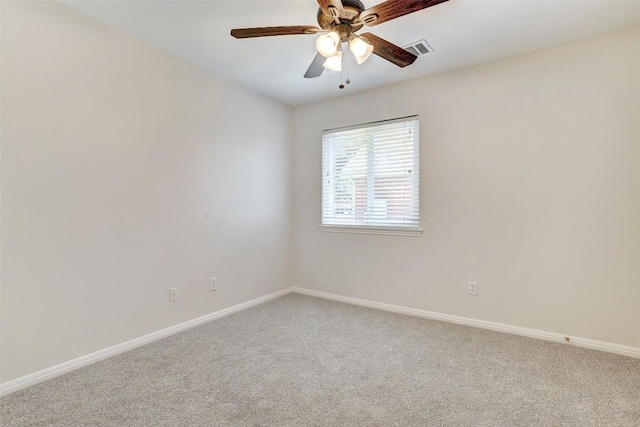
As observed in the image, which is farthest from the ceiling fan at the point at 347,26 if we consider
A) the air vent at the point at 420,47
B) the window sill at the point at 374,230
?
the window sill at the point at 374,230

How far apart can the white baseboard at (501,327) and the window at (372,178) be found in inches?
31.1

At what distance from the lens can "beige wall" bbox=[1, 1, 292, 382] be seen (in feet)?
6.26

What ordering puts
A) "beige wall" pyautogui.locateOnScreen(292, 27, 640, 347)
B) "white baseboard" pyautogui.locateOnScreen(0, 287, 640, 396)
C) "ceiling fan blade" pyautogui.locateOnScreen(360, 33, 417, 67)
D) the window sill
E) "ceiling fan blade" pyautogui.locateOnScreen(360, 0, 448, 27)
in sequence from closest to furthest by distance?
"ceiling fan blade" pyautogui.locateOnScreen(360, 0, 448, 27) < "ceiling fan blade" pyautogui.locateOnScreen(360, 33, 417, 67) < "white baseboard" pyautogui.locateOnScreen(0, 287, 640, 396) < "beige wall" pyautogui.locateOnScreen(292, 27, 640, 347) < the window sill

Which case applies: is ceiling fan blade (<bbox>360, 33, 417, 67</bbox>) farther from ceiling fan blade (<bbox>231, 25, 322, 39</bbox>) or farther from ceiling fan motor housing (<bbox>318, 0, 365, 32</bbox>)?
ceiling fan blade (<bbox>231, 25, 322, 39</bbox>)

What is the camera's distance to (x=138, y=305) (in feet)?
8.20

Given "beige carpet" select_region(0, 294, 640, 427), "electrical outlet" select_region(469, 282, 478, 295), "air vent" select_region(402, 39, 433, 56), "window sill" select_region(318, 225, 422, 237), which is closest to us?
"beige carpet" select_region(0, 294, 640, 427)

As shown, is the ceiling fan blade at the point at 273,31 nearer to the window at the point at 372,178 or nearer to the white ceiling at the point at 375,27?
the white ceiling at the point at 375,27

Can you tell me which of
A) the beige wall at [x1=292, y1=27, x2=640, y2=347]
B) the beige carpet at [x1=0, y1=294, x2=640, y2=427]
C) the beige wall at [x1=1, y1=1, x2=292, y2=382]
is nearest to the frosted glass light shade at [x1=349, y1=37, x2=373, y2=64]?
the beige wall at [x1=292, y1=27, x2=640, y2=347]

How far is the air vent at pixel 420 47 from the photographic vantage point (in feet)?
8.13

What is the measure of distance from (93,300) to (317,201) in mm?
2421

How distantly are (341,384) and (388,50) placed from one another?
208cm

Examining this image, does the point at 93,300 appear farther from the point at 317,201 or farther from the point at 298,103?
the point at 298,103

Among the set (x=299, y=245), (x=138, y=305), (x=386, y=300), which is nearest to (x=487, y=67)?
(x=386, y=300)

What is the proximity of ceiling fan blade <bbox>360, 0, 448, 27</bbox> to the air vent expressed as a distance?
3.00ft
